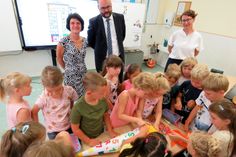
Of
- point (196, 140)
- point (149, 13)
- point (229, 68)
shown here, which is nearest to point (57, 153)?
point (196, 140)

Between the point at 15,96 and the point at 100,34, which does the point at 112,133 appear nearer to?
the point at 15,96

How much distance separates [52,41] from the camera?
350 centimetres

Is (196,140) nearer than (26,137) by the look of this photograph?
No

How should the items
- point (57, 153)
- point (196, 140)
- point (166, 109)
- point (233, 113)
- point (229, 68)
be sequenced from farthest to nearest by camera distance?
point (229, 68) → point (166, 109) → point (233, 113) → point (196, 140) → point (57, 153)

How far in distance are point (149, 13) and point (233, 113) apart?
3971mm

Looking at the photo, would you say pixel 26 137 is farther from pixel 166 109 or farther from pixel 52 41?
pixel 52 41

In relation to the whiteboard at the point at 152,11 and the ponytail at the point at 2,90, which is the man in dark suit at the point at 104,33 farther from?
the whiteboard at the point at 152,11

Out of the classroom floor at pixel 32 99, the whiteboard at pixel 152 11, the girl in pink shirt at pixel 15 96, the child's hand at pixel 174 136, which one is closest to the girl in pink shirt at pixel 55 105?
the girl in pink shirt at pixel 15 96

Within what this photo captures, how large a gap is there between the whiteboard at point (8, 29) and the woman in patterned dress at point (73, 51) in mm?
1666

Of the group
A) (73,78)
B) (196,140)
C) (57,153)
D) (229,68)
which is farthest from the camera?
(229,68)

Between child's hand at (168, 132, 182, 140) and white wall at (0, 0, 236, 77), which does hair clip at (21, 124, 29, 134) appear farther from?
white wall at (0, 0, 236, 77)

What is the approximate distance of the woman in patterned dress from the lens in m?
1.86

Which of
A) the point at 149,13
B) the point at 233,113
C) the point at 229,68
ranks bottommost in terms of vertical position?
the point at 229,68

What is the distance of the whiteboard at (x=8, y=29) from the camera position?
9.41 ft
